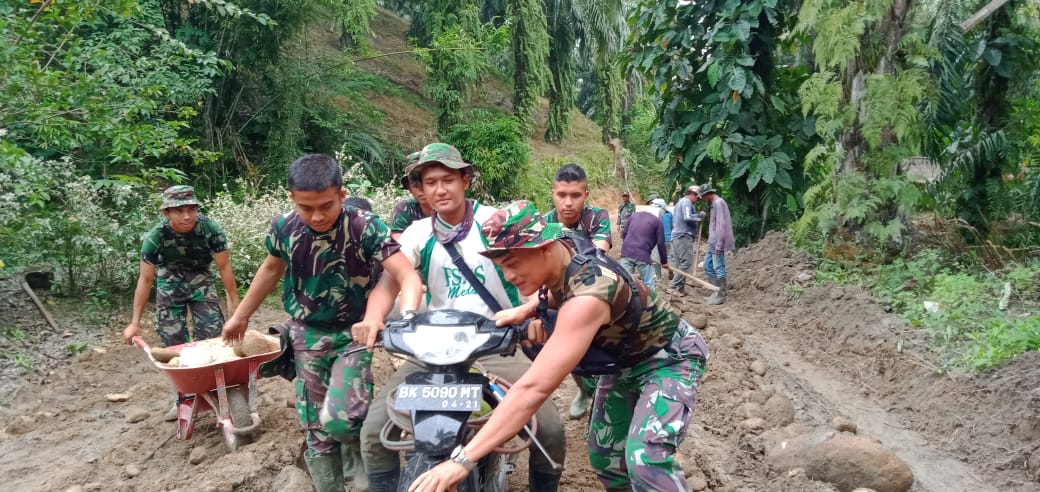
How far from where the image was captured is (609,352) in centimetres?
293

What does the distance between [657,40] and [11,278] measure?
37.1ft

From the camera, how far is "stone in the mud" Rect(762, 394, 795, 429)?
5660mm

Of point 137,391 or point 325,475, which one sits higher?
point 325,475

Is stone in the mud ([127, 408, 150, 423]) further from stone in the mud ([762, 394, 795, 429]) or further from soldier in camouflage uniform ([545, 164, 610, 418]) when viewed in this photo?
stone in the mud ([762, 394, 795, 429])

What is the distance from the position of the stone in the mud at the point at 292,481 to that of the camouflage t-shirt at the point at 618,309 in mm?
2220

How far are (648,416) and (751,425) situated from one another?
9.81 feet

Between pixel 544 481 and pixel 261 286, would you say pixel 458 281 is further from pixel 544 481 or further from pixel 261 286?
pixel 261 286

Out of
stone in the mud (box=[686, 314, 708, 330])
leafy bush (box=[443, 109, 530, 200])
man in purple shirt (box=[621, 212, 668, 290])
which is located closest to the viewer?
stone in the mud (box=[686, 314, 708, 330])

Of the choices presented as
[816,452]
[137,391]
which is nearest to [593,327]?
[816,452]

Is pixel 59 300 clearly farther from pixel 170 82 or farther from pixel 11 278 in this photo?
pixel 170 82

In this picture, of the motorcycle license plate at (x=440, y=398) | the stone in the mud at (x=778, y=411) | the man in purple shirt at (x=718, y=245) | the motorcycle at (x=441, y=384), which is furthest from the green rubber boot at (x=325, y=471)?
the man in purple shirt at (x=718, y=245)

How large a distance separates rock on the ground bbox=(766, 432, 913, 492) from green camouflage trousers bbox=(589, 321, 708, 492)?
6.19 feet

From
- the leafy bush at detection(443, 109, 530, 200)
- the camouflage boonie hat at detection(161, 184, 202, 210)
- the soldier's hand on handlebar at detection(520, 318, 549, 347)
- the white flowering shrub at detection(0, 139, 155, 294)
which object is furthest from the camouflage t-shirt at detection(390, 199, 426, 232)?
the leafy bush at detection(443, 109, 530, 200)

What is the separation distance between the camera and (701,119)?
13664 millimetres
